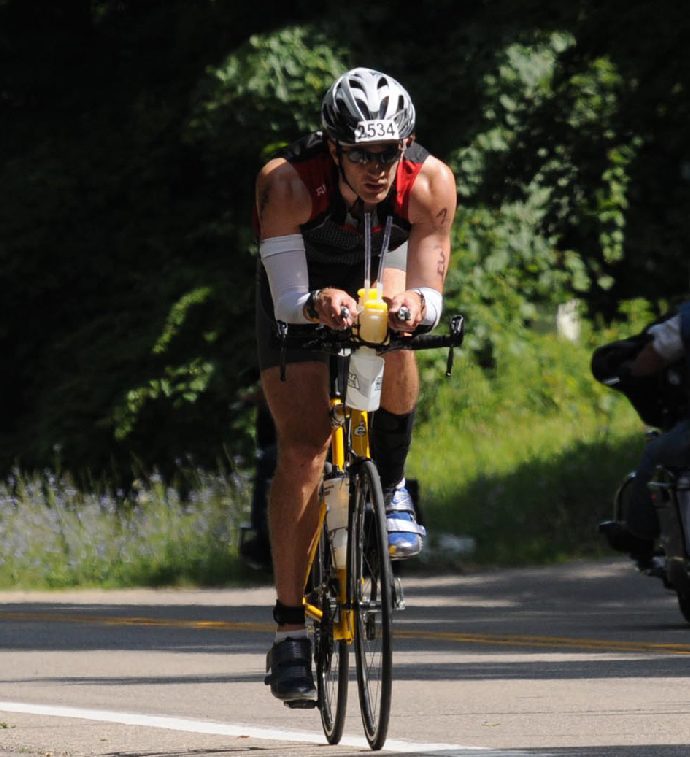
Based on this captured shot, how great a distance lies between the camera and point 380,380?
6559 millimetres

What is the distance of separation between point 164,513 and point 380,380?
1118 cm

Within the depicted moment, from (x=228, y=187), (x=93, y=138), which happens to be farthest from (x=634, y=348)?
(x=93, y=138)

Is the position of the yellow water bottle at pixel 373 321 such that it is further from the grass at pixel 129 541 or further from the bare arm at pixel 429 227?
the grass at pixel 129 541

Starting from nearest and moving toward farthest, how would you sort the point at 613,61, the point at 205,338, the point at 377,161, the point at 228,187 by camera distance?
the point at 377,161 < the point at 613,61 < the point at 205,338 < the point at 228,187

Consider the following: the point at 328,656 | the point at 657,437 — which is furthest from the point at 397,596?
the point at 657,437

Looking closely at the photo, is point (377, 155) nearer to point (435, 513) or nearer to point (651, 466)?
point (651, 466)

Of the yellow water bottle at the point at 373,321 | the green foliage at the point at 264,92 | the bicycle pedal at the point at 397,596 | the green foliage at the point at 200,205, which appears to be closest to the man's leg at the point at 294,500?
the yellow water bottle at the point at 373,321

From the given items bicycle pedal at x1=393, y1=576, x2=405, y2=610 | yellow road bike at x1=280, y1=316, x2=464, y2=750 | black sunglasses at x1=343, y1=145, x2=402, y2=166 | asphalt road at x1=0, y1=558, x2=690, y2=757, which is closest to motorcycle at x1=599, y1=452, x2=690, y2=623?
asphalt road at x1=0, y1=558, x2=690, y2=757

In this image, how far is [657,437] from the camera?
1082 cm

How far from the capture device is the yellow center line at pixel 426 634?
9.62 metres

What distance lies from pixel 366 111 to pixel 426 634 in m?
4.69

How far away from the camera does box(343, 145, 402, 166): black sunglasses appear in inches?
255

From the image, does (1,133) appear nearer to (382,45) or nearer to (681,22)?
(382,45)

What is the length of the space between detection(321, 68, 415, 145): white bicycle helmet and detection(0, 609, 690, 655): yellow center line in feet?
11.4
